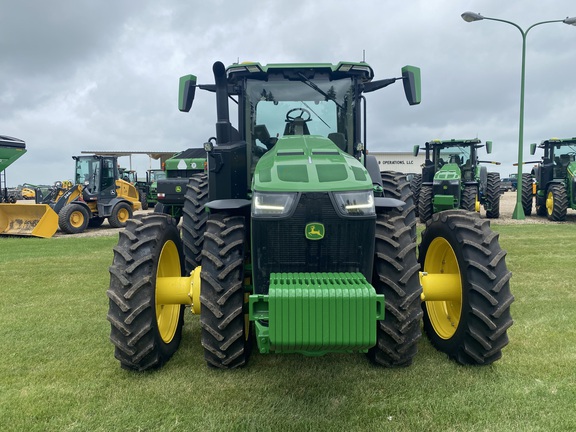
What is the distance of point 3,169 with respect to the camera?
48.0ft

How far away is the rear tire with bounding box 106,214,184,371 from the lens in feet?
11.7

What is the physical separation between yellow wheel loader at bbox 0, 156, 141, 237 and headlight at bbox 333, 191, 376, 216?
12.3 m

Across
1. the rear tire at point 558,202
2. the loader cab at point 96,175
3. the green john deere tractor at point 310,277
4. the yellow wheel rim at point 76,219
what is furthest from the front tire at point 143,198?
the green john deere tractor at point 310,277

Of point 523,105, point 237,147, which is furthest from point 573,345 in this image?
point 523,105

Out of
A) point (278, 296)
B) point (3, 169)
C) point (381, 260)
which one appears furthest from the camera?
point (3, 169)

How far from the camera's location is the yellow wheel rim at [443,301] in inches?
166

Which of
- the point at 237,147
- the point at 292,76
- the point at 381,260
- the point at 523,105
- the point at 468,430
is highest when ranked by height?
the point at 523,105

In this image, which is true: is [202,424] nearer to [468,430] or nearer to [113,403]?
[113,403]

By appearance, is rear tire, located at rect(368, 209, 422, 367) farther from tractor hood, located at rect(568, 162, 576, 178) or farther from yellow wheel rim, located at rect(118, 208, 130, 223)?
yellow wheel rim, located at rect(118, 208, 130, 223)

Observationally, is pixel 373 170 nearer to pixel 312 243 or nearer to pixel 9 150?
pixel 312 243

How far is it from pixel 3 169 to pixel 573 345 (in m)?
15.9

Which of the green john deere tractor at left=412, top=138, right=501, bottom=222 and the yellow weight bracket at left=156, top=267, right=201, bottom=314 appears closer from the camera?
the yellow weight bracket at left=156, top=267, right=201, bottom=314

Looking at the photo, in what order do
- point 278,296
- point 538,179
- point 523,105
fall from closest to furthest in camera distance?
point 278,296
point 523,105
point 538,179

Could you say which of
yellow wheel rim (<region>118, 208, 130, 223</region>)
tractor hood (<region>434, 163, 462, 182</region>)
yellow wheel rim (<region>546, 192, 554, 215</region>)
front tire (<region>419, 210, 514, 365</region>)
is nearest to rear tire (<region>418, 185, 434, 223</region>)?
tractor hood (<region>434, 163, 462, 182</region>)
